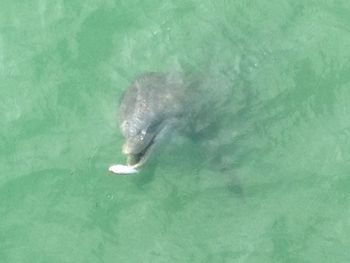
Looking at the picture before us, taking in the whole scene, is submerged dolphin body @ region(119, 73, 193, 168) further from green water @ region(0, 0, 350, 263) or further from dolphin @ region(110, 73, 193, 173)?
green water @ region(0, 0, 350, 263)

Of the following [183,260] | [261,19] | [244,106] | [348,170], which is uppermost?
[261,19]

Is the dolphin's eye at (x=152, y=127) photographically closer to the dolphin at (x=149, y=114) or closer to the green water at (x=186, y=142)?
the dolphin at (x=149, y=114)

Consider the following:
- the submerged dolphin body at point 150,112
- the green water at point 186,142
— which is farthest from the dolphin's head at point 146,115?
the green water at point 186,142

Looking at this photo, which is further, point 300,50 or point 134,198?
point 300,50

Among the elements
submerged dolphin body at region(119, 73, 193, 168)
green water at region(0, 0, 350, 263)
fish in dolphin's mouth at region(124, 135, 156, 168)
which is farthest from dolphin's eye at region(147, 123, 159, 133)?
green water at region(0, 0, 350, 263)

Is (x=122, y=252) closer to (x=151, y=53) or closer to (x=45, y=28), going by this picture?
(x=151, y=53)

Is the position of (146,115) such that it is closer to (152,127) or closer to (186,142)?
(152,127)

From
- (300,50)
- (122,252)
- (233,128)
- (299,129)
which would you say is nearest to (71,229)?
(122,252)
